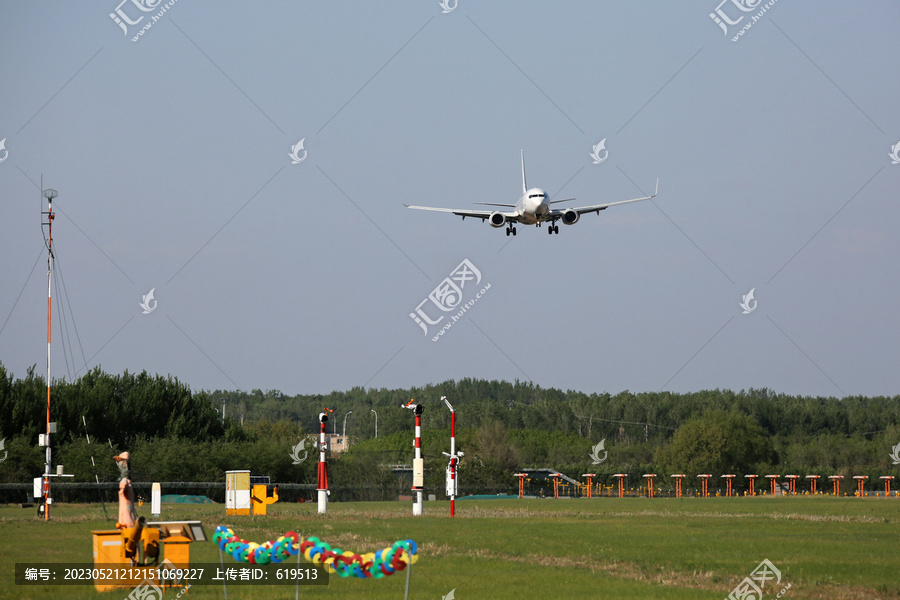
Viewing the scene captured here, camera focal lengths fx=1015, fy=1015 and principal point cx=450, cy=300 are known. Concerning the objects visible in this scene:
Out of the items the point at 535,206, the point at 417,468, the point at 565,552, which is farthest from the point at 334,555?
the point at 535,206

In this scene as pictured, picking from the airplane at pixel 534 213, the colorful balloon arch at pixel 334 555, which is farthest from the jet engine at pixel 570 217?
the colorful balloon arch at pixel 334 555

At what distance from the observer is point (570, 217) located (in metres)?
47.9

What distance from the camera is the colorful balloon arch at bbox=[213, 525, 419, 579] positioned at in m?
12.5

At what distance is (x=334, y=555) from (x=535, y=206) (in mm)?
34901

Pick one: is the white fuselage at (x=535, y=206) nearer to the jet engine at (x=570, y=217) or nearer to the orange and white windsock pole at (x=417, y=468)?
the jet engine at (x=570, y=217)

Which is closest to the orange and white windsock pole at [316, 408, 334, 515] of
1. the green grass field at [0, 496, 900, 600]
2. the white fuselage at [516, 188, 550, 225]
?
the green grass field at [0, 496, 900, 600]

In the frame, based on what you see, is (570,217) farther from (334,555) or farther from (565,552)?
(334,555)

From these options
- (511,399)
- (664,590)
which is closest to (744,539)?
(664,590)

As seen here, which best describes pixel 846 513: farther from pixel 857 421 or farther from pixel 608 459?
pixel 857 421

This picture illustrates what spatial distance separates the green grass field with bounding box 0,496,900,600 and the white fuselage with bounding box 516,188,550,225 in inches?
586

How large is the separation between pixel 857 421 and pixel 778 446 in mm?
25528

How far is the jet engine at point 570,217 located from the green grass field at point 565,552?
1540 centimetres

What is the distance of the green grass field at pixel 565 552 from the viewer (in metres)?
17.1

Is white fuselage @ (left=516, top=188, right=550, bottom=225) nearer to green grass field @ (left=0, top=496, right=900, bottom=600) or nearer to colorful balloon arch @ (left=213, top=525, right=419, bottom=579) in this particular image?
green grass field @ (left=0, top=496, right=900, bottom=600)
